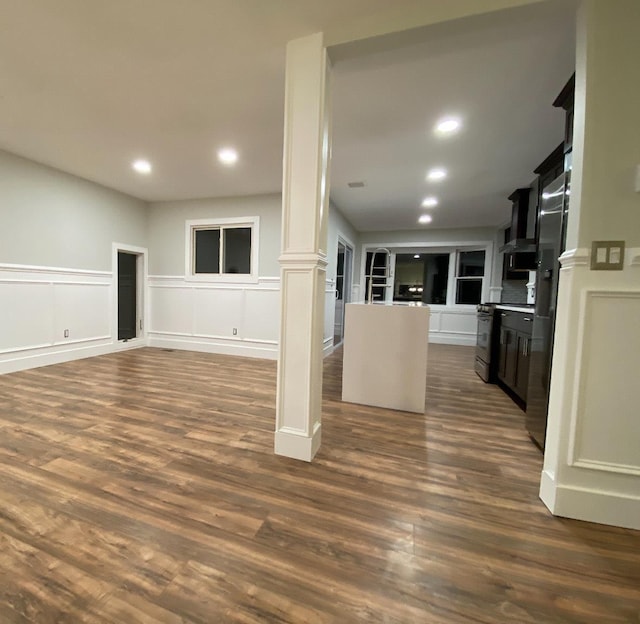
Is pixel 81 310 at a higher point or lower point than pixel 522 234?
lower

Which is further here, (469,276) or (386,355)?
(469,276)

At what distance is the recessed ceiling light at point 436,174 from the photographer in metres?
3.59

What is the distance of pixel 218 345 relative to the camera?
5.09 metres

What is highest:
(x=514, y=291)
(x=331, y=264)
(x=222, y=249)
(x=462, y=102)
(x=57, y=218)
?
(x=462, y=102)

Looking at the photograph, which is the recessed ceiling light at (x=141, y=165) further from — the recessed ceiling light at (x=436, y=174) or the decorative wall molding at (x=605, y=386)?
the decorative wall molding at (x=605, y=386)

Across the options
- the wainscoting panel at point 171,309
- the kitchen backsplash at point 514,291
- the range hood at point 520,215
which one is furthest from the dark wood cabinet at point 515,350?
the wainscoting panel at point 171,309

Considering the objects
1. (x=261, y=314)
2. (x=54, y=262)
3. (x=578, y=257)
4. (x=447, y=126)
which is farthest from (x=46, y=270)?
(x=578, y=257)

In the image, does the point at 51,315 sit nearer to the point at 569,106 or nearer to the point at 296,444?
the point at 296,444

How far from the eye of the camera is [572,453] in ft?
4.74

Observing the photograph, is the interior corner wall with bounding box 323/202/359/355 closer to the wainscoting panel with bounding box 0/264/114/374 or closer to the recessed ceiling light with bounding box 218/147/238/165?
the recessed ceiling light with bounding box 218/147/238/165

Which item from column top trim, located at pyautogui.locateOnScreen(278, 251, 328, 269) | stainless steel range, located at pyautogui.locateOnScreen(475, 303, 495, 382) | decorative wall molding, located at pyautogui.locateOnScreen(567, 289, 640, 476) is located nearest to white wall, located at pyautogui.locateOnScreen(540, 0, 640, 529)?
decorative wall molding, located at pyautogui.locateOnScreen(567, 289, 640, 476)

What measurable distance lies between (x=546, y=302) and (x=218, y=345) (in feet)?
14.7

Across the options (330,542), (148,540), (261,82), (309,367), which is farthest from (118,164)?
(330,542)

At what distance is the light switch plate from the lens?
53.7 inches
